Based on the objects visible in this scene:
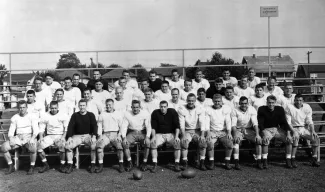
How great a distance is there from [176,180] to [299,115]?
127 inches

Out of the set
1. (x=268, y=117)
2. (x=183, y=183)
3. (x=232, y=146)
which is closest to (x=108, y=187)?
(x=183, y=183)

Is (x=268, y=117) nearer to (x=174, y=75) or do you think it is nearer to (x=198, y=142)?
(x=198, y=142)

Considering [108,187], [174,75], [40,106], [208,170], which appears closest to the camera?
[108,187]

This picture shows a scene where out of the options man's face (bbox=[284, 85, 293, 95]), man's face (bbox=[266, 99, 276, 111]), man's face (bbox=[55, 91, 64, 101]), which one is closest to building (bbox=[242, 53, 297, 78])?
man's face (bbox=[284, 85, 293, 95])

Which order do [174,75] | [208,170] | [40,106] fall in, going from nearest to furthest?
[208,170] < [40,106] < [174,75]

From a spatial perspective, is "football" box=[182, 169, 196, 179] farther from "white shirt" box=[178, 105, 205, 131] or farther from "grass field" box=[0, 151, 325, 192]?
"white shirt" box=[178, 105, 205, 131]

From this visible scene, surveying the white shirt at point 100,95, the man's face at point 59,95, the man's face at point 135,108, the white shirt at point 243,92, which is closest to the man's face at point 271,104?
the white shirt at point 243,92

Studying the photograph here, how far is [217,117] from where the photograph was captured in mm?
7316

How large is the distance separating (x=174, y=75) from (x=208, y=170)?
292 centimetres

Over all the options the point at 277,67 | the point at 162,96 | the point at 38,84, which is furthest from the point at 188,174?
the point at 277,67

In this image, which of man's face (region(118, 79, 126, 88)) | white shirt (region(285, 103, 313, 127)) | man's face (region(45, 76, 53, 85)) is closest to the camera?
white shirt (region(285, 103, 313, 127))

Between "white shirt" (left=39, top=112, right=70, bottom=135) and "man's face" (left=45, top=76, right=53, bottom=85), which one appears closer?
"white shirt" (left=39, top=112, right=70, bottom=135)

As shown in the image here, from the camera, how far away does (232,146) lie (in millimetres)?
7012

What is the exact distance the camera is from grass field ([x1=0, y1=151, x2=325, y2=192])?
5801 mm
